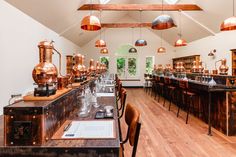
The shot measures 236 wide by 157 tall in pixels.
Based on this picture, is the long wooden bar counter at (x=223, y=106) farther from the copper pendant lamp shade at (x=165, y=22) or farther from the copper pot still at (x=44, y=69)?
the copper pot still at (x=44, y=69)

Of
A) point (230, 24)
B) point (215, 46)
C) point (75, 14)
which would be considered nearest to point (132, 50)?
point (215, 46)

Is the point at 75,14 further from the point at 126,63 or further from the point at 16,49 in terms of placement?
the point at 126,63

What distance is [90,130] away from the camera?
4.33ft

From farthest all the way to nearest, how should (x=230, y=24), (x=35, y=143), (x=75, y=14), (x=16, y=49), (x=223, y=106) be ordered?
(x=75, y=14), (x=16, y=49), (x=230, y=24), (x=223, y=106), (x=35, y=143)

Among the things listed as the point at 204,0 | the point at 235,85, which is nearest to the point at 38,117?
the point at 235,85

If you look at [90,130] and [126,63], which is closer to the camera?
[90,130]

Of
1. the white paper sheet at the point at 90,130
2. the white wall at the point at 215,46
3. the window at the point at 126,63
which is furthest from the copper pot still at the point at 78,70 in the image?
the window at the point at 126,63

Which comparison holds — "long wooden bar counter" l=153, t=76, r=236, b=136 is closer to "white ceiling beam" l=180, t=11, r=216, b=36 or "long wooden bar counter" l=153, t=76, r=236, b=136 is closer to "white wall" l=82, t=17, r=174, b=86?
"white ceiling beam" l=180, t=11, r=216, b=36

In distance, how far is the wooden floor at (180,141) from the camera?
9.28 ft

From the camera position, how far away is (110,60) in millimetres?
12906

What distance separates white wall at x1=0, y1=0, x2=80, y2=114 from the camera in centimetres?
387

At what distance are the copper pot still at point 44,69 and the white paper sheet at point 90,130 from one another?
388mm

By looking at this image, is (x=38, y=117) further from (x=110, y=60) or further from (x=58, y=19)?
(x=110, y=60)

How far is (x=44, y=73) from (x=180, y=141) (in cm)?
281
